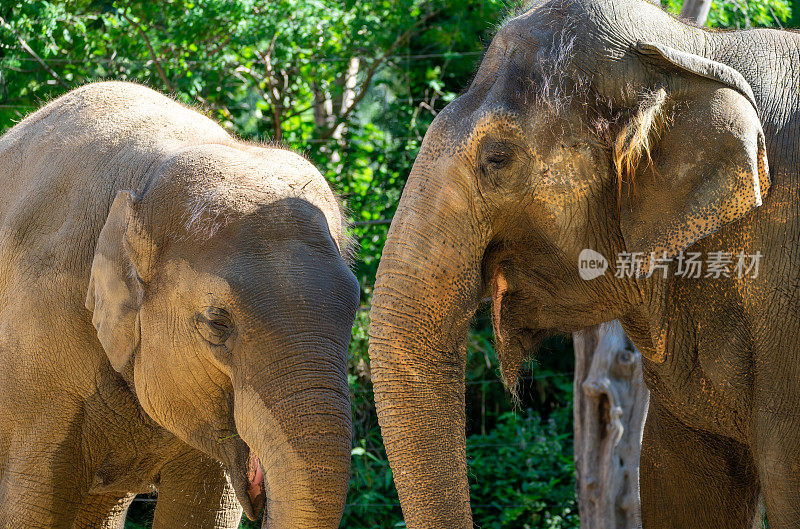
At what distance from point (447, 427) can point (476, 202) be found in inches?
23.2

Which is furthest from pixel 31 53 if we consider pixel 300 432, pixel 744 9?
pixel 300 432

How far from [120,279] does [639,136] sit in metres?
1.69

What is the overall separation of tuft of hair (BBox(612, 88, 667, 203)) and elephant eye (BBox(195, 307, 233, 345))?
49.1 inches

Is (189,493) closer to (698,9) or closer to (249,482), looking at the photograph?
(249,482)

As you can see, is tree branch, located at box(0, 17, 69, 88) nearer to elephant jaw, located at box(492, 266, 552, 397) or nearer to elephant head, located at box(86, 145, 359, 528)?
elephant head, located at box(86, 145, 359, 528)

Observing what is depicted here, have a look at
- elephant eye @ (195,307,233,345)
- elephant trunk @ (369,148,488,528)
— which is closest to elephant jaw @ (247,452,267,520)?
elephant eye @ (195,307,233,345)

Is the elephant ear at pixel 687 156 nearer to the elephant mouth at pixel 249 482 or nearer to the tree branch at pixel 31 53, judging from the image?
the elephant mouth at pixel 249 482

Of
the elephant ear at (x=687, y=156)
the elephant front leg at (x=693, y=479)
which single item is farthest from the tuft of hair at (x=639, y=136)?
the elephant front leg at (x=693, y=479)

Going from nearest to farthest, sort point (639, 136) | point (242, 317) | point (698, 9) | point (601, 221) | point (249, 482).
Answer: point (639, 136) → point (601, 221) → point (242, 317) → point (249, 482) → point (698, 9)

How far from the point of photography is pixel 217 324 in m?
3.21

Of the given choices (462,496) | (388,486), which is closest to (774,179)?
(462,496)

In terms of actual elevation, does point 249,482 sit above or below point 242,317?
below

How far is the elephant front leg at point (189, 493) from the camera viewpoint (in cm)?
393

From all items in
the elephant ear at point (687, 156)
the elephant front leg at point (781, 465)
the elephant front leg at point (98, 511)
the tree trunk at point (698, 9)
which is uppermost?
the tree trunk at point (698, 9)
